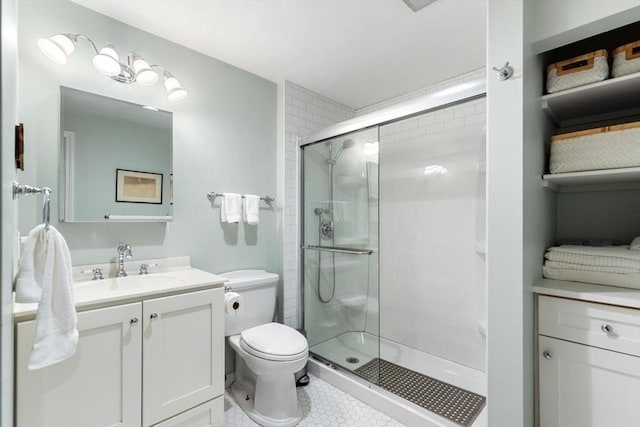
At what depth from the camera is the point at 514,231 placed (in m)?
1.13

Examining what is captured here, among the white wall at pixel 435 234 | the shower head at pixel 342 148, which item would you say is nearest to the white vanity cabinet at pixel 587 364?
the white wall at pixel 435 234

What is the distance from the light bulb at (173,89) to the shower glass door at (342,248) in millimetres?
1048

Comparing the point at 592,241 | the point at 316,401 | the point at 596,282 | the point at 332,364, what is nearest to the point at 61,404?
the point at 316,401

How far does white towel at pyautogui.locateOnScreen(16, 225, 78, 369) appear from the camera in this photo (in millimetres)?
922

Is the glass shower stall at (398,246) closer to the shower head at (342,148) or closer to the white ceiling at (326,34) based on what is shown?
the shower head at (342,148)

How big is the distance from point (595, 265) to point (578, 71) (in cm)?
81

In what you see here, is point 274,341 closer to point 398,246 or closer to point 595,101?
point 398,246

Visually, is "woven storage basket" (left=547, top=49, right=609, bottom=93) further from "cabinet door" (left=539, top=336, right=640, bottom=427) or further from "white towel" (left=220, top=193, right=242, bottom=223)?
"white towel" (left=220, top=193, right=242, bottom=223)

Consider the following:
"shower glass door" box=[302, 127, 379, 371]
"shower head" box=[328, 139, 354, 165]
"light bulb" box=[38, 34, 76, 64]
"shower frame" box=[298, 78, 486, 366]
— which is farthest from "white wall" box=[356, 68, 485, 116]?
"light bulb" box=[38, 34, 76, 64]

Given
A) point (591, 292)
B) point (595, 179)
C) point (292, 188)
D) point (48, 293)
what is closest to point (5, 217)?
point (48, 293)

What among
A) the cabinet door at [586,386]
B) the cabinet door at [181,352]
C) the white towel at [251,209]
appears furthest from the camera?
the white towel at [251,209]

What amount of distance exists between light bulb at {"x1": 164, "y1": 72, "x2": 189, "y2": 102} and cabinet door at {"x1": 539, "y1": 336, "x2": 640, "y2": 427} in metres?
2.32

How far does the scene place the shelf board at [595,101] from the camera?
45.3 inches

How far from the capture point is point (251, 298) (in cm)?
209
